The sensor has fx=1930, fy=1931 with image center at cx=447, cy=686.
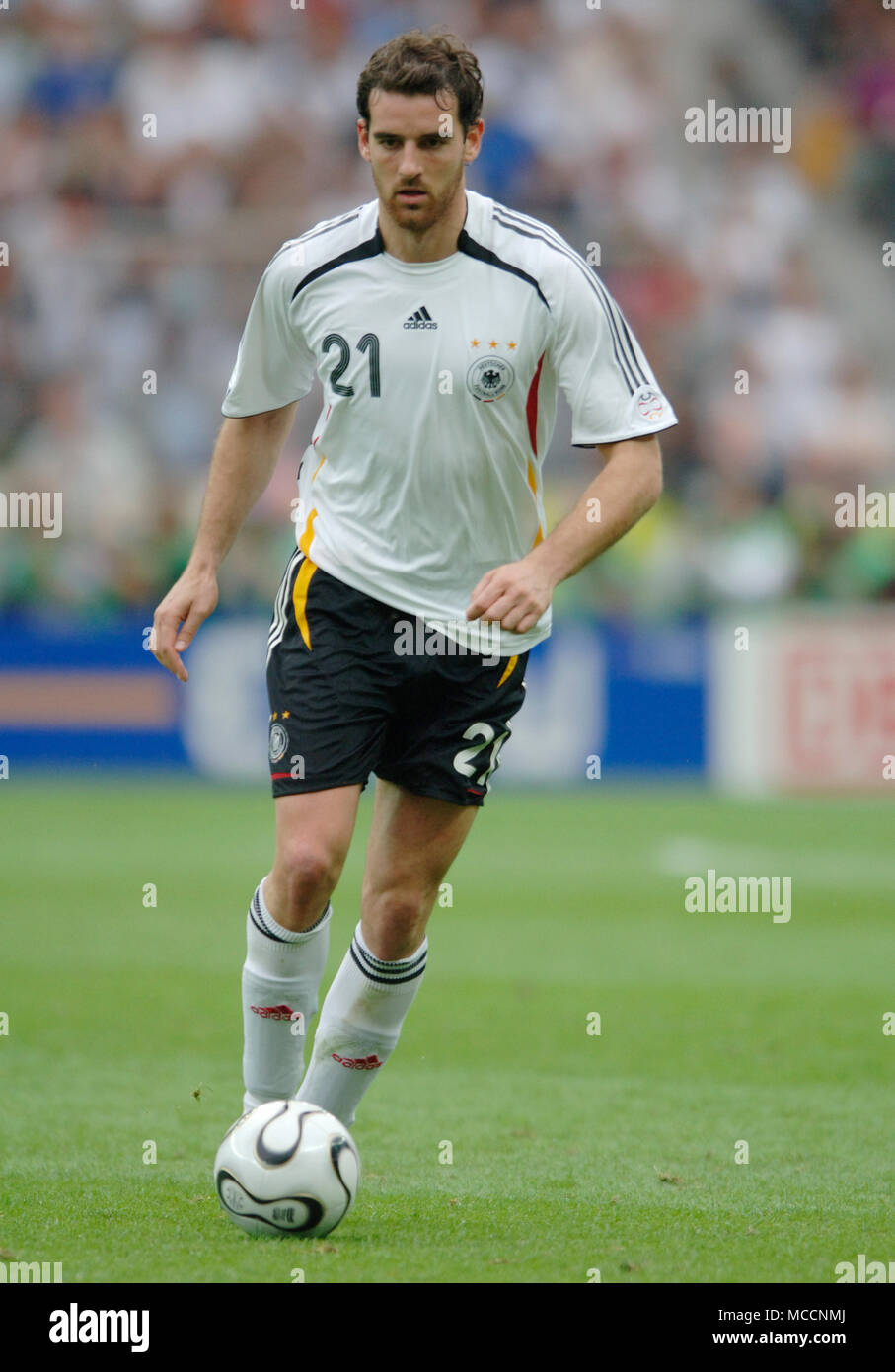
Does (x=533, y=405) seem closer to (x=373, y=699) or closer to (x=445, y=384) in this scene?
(x=445, y=384)

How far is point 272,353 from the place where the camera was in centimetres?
482

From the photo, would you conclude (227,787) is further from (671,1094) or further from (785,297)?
(671,1094)

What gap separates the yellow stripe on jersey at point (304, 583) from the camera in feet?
15.4

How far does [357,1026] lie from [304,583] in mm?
1100

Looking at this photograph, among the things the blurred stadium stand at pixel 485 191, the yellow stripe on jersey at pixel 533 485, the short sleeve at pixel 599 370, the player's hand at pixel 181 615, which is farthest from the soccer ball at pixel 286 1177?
the blurred stadium stand at pixel 485 191

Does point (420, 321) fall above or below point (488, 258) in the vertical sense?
below

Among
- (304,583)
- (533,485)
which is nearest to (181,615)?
(304,583)

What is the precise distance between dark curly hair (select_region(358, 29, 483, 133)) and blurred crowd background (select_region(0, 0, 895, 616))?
33.1ft

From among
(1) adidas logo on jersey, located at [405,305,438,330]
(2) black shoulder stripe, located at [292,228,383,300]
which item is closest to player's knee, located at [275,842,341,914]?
(1) adidas logo on jersey, located at [405,305,438,330]

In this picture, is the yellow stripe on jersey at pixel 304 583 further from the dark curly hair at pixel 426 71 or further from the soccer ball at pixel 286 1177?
the soccer ball at pixel 286 1177

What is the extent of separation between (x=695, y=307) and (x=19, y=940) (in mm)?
9951

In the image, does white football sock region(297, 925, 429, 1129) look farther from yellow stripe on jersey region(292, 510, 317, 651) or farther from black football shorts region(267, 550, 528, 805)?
yellow stripe on jersey region(292, 510, 317, 651)

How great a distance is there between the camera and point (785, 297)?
1712cm
